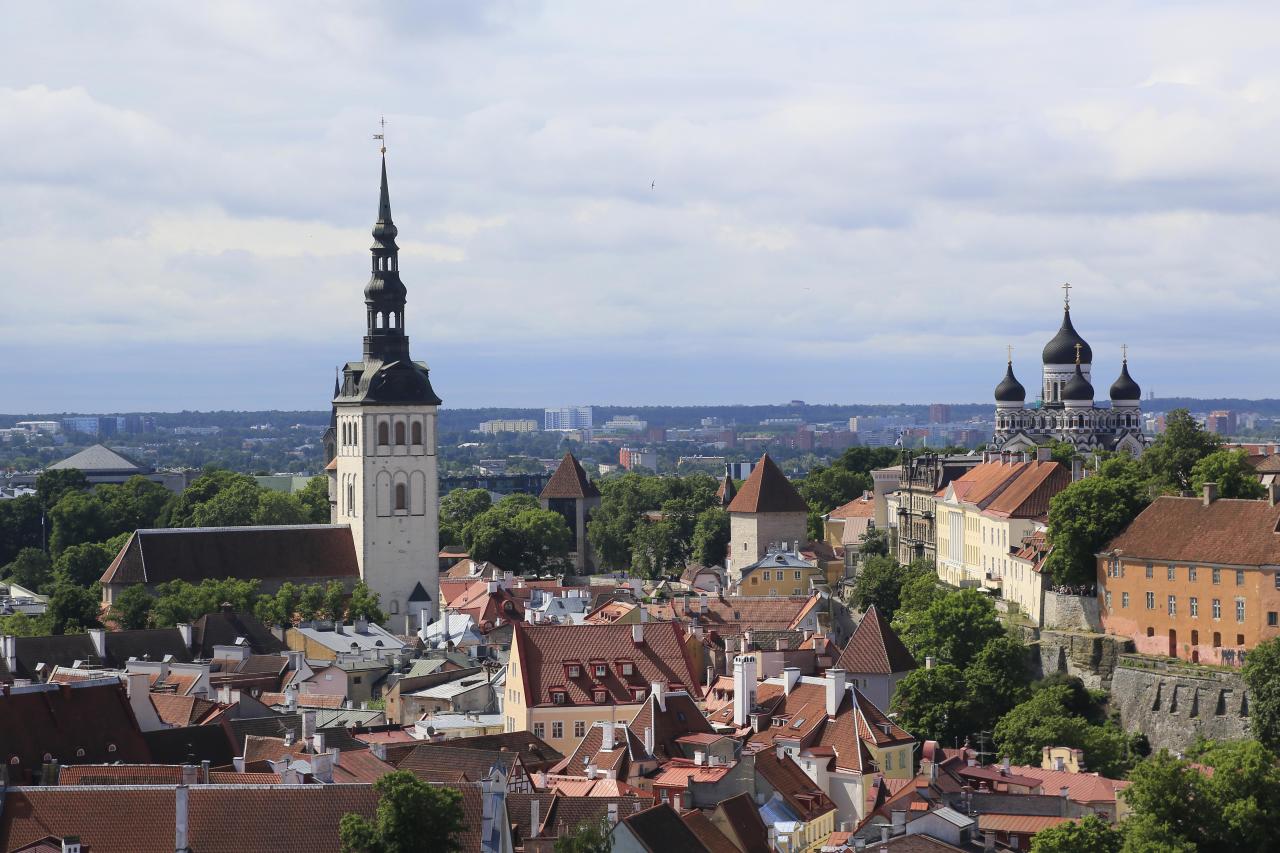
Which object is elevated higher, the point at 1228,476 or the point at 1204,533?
the point at 1228,476

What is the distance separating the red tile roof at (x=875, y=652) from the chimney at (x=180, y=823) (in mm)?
35681

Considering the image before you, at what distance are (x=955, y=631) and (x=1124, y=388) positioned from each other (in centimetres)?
7663

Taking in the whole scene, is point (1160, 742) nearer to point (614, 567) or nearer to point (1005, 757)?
point (1005, 757)

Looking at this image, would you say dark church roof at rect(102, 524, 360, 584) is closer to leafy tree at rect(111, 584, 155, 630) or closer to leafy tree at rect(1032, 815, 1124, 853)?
leafy tree at rect(111, 584, 155, 630)

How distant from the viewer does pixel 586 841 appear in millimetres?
45938

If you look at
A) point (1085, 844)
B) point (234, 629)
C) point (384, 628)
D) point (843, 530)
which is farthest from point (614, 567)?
point (1085, 844)

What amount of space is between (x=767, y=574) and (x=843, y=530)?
26.0 meters

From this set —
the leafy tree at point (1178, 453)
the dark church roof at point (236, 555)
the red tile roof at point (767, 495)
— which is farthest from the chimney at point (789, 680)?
the red tile roof at point (767, 495)

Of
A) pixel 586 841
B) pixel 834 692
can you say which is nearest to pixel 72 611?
pixel 834 692

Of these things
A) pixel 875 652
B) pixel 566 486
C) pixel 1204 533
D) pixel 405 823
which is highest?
pixel 1204 533

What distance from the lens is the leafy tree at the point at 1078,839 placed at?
49.9 m

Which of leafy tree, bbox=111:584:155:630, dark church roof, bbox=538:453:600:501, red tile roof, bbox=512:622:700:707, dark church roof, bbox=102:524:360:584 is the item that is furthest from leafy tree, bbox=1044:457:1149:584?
dark church roof, bbox=538:453:600:501

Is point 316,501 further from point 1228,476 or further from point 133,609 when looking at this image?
point 1228,476

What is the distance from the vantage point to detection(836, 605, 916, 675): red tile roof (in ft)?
248
